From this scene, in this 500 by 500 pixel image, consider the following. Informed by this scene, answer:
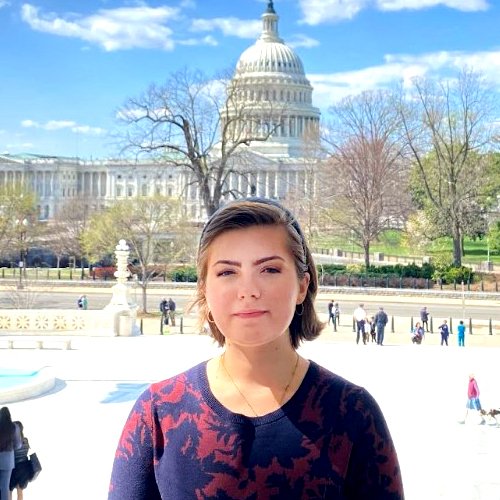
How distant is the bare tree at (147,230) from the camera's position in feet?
152

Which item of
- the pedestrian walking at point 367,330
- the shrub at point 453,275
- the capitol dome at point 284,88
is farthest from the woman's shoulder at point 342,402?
the capitol dome at point 284,88

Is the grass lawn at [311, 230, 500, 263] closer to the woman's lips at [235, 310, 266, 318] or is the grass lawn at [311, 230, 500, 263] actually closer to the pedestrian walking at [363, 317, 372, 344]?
the pedestrian walking at [363, 317, 372, 344]

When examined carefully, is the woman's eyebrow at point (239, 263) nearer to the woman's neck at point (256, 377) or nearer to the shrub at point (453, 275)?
the woman's neck at point (256, 377)

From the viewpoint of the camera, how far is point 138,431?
276 centimetres

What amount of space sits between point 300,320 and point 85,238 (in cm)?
5162

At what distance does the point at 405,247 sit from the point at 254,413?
54.7 metres

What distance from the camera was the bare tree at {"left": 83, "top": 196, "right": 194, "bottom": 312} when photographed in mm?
46312

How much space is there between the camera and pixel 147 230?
45.2 meters

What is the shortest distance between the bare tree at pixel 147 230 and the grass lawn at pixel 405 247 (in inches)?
364

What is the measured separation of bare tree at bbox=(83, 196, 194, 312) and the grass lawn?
9242 mm

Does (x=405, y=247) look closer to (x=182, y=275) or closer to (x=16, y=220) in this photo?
(x=182, y=275)

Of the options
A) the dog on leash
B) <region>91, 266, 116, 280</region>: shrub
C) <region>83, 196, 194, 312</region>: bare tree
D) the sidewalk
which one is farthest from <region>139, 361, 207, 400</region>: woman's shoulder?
<region>91, 266, 116, 280</region>: shrub

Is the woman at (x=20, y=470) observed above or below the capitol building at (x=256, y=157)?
below

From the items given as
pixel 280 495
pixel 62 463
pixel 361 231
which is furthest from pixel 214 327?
pixel 361 231
